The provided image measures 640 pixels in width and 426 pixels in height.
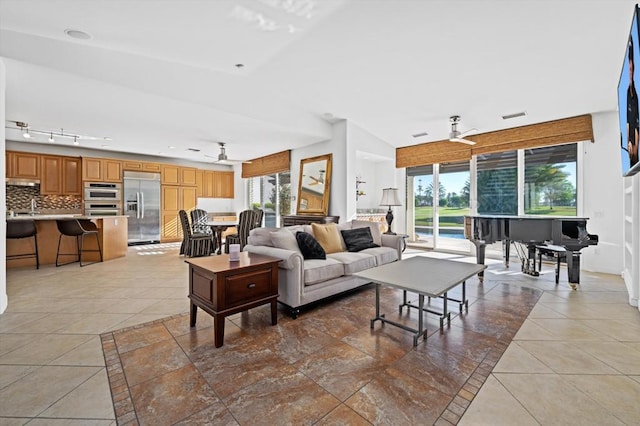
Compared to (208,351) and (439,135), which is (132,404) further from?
(439,135)

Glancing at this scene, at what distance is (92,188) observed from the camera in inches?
277

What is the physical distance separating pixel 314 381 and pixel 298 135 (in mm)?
4769

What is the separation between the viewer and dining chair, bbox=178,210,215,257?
599cm

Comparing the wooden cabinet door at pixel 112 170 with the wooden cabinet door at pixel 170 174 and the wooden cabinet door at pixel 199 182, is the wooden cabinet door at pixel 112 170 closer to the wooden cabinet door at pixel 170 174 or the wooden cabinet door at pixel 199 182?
the wooden cabinet door at pixel 170 174

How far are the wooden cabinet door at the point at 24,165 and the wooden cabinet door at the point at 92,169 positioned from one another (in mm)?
810

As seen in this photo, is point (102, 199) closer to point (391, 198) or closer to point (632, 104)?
point (391, 198)

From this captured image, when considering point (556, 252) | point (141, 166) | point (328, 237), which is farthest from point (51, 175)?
point (556, 252)

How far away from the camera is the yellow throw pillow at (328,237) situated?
382 centimetres

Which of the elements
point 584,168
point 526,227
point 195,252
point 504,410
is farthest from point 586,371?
point 195,252

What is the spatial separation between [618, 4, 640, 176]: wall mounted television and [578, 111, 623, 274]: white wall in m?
2.48

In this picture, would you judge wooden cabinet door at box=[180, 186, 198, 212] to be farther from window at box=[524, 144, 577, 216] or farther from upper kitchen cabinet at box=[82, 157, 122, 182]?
window at box=[524, 144, 577, 216]

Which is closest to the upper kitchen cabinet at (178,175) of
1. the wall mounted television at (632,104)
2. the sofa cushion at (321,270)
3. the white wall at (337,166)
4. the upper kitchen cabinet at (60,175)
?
the upper kitchen cabinet at (60,175)

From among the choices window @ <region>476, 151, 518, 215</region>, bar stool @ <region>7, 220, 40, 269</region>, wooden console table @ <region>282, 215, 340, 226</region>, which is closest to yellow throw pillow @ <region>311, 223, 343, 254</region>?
wooden console table @ <region>282, 215, 340, 226</region>

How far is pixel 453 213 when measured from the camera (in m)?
6.55
